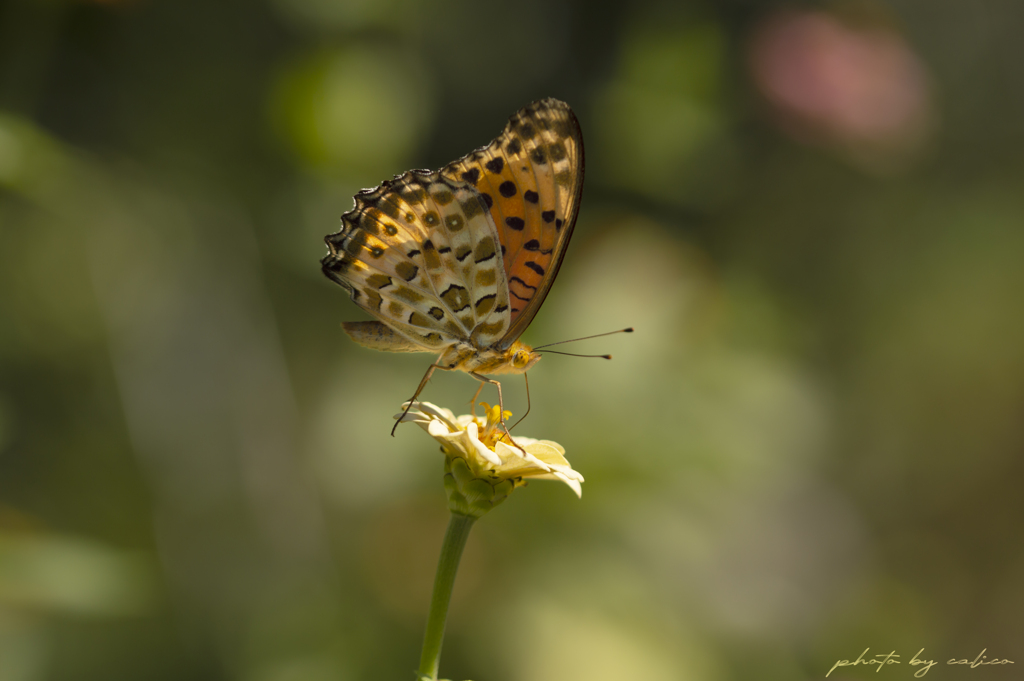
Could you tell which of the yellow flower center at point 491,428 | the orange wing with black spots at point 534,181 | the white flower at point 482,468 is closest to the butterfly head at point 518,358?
the orange wing with black spots at point 534,181

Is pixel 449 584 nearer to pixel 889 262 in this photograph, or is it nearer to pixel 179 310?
pixel 179 310

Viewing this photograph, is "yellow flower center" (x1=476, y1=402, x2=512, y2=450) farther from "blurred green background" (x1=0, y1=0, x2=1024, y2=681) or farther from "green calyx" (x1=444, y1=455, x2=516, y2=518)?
"blurred green background" (x1=0, y1=0, x2=1024, y2=681)

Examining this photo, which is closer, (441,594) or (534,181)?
(441,594)

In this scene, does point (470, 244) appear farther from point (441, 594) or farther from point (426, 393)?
point (426, 393)

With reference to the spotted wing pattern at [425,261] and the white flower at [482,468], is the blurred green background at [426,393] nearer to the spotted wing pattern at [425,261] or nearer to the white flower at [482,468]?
the spotted wing pattern at [425,261]

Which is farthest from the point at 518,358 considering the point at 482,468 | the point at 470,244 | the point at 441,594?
the point at 441,594

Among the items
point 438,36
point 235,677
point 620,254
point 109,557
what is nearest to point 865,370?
point 620,254

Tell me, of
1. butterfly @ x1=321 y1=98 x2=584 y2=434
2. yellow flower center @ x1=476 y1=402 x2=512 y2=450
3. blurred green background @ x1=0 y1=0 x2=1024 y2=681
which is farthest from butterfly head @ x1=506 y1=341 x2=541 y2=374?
blurred green background @ x1=0 y1=0 x2=1024 y2=681
